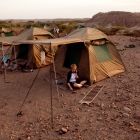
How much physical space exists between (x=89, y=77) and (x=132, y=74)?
2.34 m

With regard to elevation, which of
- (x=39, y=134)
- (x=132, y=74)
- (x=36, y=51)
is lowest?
(x=39, y=134)

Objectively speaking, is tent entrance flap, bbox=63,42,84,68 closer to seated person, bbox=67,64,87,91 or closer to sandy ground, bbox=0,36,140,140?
seated person, bbox=67,64,87,91

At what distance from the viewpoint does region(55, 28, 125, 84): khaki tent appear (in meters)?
8.52

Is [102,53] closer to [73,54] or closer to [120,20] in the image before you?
[73,54]

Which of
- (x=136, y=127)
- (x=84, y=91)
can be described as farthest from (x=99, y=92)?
(x=136, y=127)

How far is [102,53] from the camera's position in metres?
9.18

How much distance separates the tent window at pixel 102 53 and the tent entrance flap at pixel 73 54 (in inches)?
26.4

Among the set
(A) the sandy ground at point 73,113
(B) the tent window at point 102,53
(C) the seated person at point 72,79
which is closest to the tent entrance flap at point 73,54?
(B) the tent window at point 102,53

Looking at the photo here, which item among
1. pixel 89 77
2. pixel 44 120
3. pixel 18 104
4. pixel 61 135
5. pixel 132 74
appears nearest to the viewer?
pixel 61 135

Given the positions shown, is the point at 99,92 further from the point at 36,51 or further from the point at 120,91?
the point at 36,51

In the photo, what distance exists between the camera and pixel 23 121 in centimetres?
578

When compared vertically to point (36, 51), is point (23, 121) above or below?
below

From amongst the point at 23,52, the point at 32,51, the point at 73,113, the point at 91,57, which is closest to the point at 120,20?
the point at 23,52

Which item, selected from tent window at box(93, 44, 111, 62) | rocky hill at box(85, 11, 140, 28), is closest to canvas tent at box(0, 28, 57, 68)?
tent window at box(93, 44, 111, 62)
